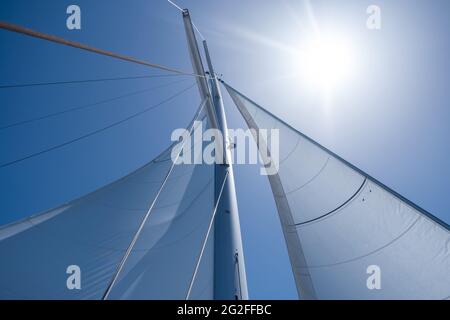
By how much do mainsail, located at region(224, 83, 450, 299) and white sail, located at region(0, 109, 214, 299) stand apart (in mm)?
1074

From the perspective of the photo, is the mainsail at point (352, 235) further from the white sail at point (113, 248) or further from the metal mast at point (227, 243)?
the white sail at point (113, 248)

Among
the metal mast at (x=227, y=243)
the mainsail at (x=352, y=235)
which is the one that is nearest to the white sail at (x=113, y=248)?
the metal mast at (x=227, y=243)

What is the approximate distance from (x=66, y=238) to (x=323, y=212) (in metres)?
3.32

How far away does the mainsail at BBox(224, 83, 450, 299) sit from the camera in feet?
7.45

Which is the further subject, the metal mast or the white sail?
the white sail

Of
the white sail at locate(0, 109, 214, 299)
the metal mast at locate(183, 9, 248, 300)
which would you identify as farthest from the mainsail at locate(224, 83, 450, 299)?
the white sail at locate(0, 109, 214, 299)

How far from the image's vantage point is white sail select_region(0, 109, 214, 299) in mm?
3111

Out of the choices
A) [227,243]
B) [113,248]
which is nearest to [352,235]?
[227,243]

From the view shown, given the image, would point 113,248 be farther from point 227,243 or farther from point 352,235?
point 352,235

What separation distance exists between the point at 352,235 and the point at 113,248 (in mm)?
3039

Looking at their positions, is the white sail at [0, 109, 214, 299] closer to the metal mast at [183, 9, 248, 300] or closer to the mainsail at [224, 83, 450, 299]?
the metal mast at [183, 9, 248, 300]
